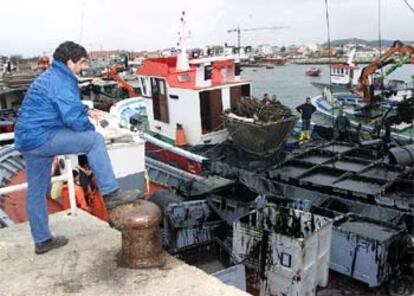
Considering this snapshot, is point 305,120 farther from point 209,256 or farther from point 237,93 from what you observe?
point 209,256

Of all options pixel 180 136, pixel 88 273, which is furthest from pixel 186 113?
pixel 88 273

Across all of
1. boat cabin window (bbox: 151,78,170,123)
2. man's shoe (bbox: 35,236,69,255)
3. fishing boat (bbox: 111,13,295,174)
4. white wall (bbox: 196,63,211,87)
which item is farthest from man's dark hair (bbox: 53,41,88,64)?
boat cabin window (bbox: 151,78,170,123)

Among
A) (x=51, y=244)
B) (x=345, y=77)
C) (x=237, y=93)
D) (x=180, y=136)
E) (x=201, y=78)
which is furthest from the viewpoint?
(x=345, y=77)

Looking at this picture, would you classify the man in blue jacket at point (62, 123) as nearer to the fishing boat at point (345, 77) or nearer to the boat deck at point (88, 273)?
the boat deck at point (88, 273)

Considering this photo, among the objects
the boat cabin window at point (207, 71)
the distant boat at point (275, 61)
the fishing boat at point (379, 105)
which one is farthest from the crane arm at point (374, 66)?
the distant boat at point (275, 61)

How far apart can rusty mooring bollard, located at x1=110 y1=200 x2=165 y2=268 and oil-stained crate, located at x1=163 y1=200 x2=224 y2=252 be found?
14.5 feet

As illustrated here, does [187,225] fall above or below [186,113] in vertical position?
below

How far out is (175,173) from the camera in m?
10.6

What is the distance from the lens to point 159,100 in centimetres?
1258

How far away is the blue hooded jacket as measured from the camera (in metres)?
3.13

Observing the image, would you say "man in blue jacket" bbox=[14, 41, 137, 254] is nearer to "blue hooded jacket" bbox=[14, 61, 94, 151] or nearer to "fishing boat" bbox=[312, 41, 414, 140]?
"blue hooded jacket" bbox=[14, 61, 94, 151]

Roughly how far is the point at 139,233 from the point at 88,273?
20.0 inches

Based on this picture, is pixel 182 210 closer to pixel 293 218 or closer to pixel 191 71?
pixel 293 218

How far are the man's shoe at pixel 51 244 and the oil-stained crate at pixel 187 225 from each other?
155 inches
